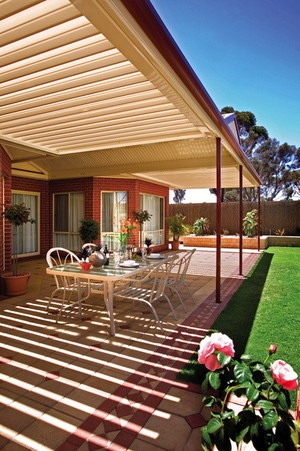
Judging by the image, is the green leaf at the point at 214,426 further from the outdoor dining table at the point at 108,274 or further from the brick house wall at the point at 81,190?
the brick house wall at the point at 81,190

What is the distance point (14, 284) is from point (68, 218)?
5610mm

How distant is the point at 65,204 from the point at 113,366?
29.0 feet

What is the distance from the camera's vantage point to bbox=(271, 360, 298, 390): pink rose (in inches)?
51.6

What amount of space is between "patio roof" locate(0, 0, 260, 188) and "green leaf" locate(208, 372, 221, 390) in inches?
90.3

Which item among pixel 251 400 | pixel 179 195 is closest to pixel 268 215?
pixel 251 400

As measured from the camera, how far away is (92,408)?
7.54 feet

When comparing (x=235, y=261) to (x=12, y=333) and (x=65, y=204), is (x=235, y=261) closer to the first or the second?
(x=65, y=204)

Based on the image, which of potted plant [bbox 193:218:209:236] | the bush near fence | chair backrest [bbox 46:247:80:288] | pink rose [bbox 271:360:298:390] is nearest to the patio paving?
chair backrest [bbox 46:247:80:288]

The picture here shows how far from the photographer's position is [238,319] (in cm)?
433

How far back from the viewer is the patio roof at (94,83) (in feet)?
7.21

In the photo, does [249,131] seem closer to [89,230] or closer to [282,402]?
[89,230]

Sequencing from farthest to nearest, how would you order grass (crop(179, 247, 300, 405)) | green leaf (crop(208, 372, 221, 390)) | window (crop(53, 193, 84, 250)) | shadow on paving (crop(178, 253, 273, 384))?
1. window (crop(53, 193, 84, 250))
2. grass (crop(179, 247, 300, 405))
3. shadow on paving (crop(178, 253, 273, 384))
4. green leaf (crop(208, 372, 221, 390))

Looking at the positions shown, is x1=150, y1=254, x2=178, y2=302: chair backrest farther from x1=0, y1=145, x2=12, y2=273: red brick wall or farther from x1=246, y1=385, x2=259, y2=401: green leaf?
x1=0, y1=145, x2=12, y2=273: red brick wall

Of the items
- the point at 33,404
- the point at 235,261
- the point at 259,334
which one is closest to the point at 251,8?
the point at 235,261
